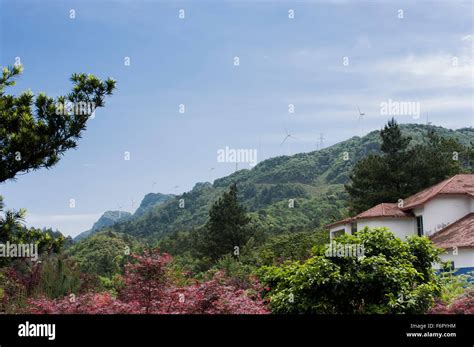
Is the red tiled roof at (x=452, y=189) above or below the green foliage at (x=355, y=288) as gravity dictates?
above

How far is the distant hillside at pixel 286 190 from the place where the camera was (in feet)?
182

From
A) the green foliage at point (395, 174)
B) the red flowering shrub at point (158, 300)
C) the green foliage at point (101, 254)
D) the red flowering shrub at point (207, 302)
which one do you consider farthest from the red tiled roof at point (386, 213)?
the red flowering shrub at point (207, 302)

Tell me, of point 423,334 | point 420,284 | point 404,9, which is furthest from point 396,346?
point 404,9

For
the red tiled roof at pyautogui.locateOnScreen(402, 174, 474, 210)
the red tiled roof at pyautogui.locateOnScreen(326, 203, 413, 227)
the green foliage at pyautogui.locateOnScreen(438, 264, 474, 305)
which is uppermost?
the red tiled roof at pyautogui.locateOnScreen(402, 174, 474, 210)

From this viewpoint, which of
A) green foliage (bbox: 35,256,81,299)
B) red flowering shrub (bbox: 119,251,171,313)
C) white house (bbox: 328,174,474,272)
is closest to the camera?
red flowering shrub (bbox: 119,251,171,313)

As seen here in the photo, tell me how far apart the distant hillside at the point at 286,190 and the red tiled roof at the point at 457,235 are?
83.6 feet

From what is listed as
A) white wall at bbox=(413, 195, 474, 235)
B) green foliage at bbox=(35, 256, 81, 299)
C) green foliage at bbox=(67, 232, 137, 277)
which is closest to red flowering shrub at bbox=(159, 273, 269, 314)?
green foliage at bbox=(35, 256, 81, 299)

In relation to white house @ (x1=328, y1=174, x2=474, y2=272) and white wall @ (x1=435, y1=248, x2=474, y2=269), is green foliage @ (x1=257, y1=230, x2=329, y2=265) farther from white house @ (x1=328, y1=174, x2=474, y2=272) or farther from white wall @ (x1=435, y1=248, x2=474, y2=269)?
white wall @ (x1=435, y1=248, x2=474, y2=269)

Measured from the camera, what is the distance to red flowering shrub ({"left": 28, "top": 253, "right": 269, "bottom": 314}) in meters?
8.20

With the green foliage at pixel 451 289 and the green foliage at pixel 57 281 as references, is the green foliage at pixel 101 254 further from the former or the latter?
the green foliage at pixel 451 289

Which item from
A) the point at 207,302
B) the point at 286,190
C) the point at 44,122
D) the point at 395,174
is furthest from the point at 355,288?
the point at 286,190

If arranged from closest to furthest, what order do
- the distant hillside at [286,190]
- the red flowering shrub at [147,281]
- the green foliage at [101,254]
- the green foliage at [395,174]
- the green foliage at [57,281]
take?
the red flowering shrub at [147,281] < the green foliage at [57,281] < the green foliage at [101,254] < the green foliage at [395,174] < the distant hillside at [286,190]

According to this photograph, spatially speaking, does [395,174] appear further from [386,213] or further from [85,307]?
[85,307]

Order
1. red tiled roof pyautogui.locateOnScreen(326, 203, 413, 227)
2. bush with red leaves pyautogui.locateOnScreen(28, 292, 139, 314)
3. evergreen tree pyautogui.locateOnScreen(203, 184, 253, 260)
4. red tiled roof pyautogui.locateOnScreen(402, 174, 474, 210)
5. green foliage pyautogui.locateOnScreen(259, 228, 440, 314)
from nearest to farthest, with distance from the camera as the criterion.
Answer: bush with red leaves pyautogui.locateOnScreen(28, 292, 139, 314) → green foliage pyautogui.locateOnScreen(259, 228, 440, 314) → red tiled roof pyautogui.locateOnScreen(402, 174, 474, 210) → red tiled roof pyautogui.locateOnScreen(326, 203, 413, 227) → evergreen tree pyautogui.locateOnScreen(203, 184, 253, 260)
